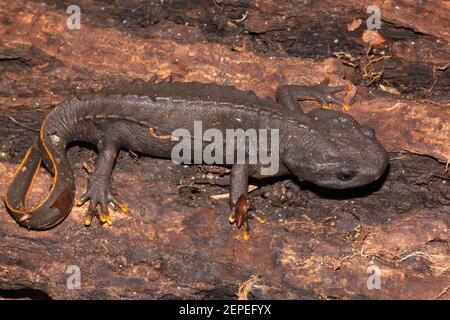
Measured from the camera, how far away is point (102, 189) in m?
9.70

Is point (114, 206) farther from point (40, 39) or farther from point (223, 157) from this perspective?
point (40, 39)

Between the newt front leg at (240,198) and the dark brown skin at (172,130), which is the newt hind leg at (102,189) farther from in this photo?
the newt front leg at (240,198)

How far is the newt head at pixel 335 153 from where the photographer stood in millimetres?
9352

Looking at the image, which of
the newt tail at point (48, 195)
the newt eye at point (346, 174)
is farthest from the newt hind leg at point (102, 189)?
the newt eye at point (346, 174)

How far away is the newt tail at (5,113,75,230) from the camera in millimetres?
9336

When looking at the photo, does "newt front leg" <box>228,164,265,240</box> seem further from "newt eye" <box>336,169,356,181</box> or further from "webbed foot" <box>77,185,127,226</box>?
"webbed foot" <box>77,185,127,226</box>

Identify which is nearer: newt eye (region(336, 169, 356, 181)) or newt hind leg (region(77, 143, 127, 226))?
newt eye (region(336, 169, 356, 181))

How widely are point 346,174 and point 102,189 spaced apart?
3.71 metres

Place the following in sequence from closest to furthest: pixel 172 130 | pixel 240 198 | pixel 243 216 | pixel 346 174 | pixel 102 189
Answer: pixel 243 216, pixel 346 174, pixel 240 198, pixel 102 189, pixel 172 130

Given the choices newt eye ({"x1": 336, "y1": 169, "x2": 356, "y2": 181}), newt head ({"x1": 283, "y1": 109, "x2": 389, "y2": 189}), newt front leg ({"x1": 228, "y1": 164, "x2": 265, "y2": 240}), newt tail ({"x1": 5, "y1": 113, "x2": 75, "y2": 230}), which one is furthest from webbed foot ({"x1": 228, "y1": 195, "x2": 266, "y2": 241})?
newt tail ({"x1": 5, "y1": 113, "x2": 75, "y2": 230})

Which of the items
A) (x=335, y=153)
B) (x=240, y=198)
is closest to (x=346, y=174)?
(x=335, y=153)

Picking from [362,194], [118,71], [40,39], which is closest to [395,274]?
[362,194]

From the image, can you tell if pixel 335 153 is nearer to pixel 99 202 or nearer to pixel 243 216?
pixel 243 216

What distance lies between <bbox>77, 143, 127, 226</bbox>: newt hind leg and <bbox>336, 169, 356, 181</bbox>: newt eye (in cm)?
327
